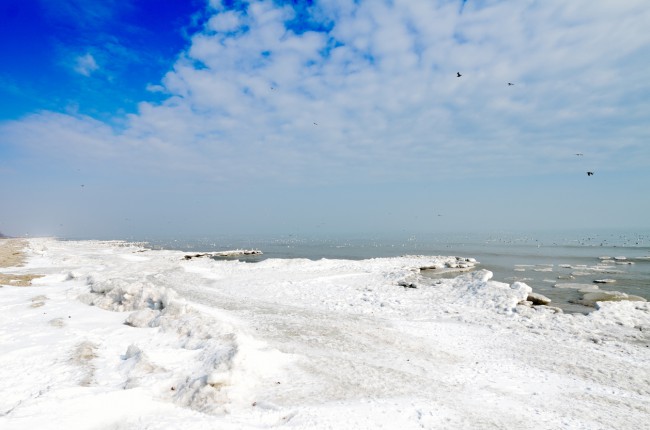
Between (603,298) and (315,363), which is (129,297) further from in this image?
(603,298)

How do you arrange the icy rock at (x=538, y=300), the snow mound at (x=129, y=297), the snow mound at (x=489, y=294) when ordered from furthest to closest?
1. the icy rock at (x=538, y=300)
2. the snow mound at (x=489, y=294)
3. the snow mound at (x=129, y=297)

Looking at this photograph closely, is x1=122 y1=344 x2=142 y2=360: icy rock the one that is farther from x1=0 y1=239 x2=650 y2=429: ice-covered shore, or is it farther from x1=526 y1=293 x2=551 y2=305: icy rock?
x1=526 y1=293 x2=551 y2=305: icy rock

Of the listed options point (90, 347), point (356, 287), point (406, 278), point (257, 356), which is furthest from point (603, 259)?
point (90, 347)

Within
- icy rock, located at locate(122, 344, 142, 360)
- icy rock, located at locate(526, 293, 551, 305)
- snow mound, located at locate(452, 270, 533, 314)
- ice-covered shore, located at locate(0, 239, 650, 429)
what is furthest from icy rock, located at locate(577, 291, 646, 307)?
icy rock, located at locate(122, 344, 142, 360)

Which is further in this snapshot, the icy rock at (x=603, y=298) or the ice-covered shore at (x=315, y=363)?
the icy rock at (x=603, y=298)

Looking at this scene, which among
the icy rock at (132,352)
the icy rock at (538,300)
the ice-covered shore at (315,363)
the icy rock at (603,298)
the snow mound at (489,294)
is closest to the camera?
the ice-covered shore at (315,363)

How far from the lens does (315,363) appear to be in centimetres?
1141

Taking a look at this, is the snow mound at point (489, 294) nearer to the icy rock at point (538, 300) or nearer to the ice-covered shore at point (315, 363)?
the ice-covered shore at point (315, 363)

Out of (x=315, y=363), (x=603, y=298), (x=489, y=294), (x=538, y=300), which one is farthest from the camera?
(x=603, y=298)

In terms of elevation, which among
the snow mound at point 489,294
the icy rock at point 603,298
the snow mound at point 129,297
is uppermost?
the snow mound at point 129,297

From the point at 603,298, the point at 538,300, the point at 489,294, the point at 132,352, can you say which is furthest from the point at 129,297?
the point at 603,298

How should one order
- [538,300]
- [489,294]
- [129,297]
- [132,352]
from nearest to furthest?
[132,352]
[129,297]
[538,300]
[489,294]

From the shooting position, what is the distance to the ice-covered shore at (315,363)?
7.91 m

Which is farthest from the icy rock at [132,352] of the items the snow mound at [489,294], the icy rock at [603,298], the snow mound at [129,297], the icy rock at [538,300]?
the icy rock at [603,298]
